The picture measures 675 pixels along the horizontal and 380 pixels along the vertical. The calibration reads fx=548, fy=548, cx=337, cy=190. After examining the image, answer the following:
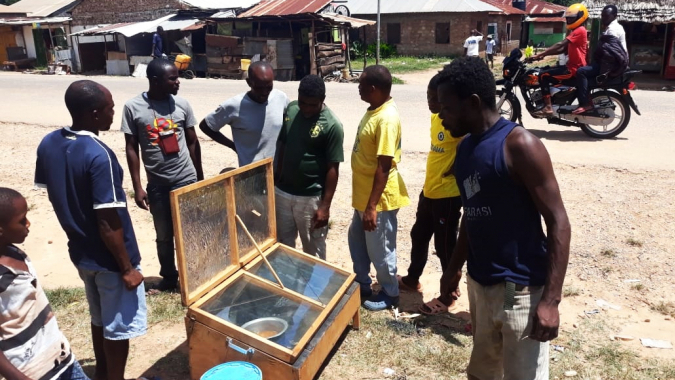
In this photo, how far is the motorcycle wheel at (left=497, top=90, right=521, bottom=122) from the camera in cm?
912

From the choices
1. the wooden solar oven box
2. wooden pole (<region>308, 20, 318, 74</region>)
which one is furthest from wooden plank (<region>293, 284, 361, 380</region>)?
wooden pole (<region>308, 20, 318, 74</region>)

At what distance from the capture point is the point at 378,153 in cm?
379

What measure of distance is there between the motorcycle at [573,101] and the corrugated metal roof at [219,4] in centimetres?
1881

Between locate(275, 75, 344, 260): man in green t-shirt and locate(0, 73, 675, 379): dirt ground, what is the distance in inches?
42.7

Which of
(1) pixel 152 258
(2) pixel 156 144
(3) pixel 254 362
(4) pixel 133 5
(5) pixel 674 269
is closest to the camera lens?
(3) pixel 254 362

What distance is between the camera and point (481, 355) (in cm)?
266

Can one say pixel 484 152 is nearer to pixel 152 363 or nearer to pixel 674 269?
pixel 152 363

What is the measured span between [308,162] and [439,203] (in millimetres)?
1022

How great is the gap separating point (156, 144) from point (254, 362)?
200 centimetres

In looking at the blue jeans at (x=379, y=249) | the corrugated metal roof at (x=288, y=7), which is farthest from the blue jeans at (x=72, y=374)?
the corrugated metal roof at (x=288, y=7)

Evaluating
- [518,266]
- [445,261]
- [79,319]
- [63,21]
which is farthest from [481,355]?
[63,21]

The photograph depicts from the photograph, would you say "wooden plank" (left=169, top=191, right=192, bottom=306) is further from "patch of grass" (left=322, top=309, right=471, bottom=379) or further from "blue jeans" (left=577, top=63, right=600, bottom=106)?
"blue jeans" (left=577, top=63, right=600, bottom=106)

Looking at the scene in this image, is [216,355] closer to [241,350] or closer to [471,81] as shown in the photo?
[241,350]

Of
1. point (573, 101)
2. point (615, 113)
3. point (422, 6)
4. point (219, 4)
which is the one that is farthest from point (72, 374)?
point (422, 6)
